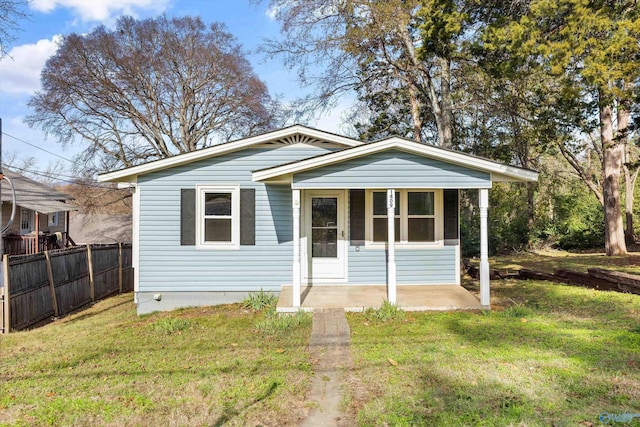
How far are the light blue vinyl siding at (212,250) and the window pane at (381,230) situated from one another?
1867 mm

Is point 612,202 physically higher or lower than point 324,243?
higher

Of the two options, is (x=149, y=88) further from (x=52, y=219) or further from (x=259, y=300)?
(x=259, y=300)

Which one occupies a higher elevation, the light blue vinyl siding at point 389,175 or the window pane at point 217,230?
the light blue vinyl siding at point 389,175

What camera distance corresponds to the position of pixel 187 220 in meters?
8.38

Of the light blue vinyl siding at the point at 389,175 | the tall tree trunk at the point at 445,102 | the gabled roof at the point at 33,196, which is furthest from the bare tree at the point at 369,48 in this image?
the gabled roof at the point at 33,196

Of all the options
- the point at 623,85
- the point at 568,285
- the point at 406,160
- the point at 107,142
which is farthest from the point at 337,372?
the point at 107,142

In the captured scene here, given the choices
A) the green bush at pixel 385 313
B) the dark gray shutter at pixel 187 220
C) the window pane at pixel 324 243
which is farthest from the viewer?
the window pane at pixel 324 243

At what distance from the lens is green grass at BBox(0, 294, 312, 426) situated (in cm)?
369

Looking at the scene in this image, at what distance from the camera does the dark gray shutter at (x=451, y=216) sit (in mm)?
8836

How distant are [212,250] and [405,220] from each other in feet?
13.8

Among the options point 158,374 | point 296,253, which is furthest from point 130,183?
point 158,374

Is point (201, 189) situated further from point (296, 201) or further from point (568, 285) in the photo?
point (568, 285)

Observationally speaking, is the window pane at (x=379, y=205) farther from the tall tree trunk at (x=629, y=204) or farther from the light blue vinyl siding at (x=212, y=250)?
the tall tree trunk at (x=629, y=204)

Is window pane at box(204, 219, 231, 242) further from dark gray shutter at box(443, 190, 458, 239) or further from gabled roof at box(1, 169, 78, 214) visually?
gabled roof at box(1, 169, 78, 214)
